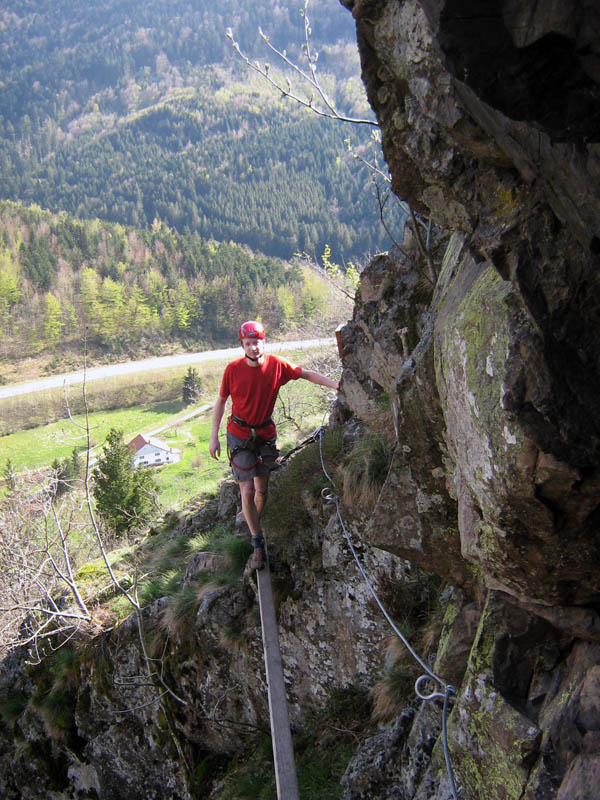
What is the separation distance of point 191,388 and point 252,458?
55.1 meters

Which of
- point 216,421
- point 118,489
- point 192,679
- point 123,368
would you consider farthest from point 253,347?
point 123,368

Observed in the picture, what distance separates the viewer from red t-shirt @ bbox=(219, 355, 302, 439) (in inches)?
238

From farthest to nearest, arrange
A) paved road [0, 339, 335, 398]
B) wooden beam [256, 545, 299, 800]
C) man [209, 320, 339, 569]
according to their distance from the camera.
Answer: paved road [0, 339, 335, 398] → man [209, 320, 339, 569] → wooden beam [256, 545, 299, 800]

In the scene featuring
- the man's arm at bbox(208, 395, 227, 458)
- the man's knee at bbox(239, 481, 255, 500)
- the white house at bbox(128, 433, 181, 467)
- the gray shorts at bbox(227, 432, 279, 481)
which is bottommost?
the white house at bbox(128, 433, 181, 467)

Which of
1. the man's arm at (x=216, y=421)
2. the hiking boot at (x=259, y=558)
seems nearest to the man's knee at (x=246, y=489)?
the man's arm at (x=216, y=421)

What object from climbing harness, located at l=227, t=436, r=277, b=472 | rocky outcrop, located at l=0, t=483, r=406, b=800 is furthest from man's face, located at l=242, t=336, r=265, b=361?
rocky outcrop, located at l=0, t=483, r=406, b=800

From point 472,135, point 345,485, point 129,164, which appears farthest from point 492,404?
point 129,164

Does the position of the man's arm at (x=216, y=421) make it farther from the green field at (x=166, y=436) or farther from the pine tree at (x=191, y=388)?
the pine tree at (x=191, y=388)

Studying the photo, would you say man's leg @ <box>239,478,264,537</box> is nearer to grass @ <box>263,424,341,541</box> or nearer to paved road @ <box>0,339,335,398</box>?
grass @ <box>263,424,341,541</box>

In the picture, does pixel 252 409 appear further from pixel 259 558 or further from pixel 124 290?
pixel 124 290

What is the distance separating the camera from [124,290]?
102500mm

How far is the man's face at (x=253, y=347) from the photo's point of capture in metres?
5.87

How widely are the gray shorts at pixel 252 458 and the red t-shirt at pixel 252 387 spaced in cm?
9

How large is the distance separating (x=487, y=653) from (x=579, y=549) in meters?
0.81
